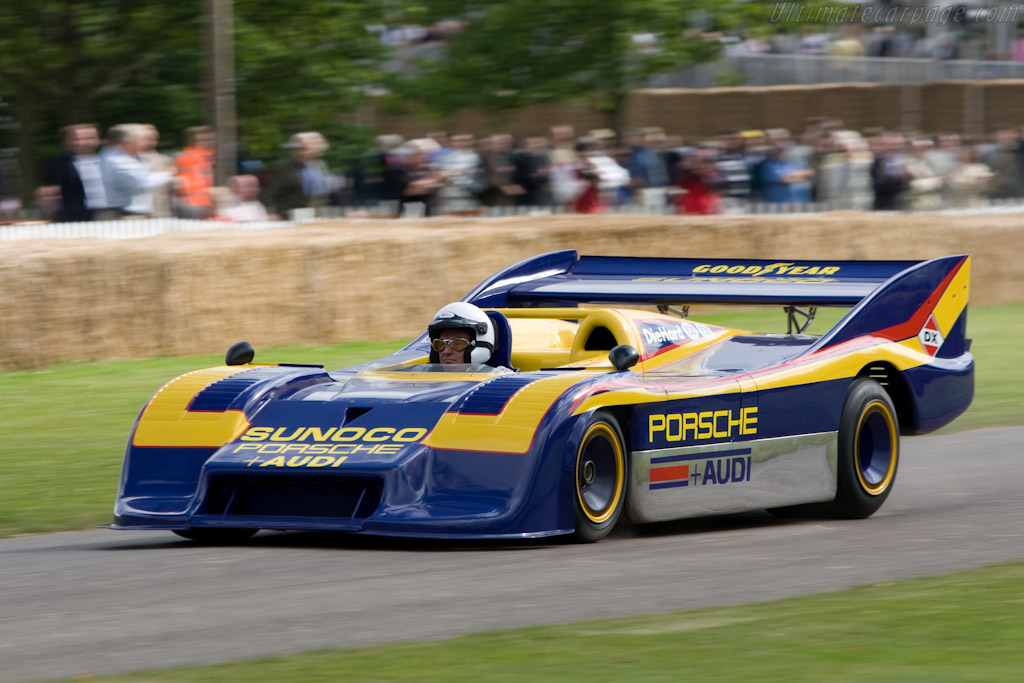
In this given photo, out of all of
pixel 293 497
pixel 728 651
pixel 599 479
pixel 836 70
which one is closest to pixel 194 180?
pixel 293 497

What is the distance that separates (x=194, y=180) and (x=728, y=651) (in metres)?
11.9

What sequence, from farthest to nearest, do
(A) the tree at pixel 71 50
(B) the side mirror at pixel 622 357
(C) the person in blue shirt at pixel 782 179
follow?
(A) the tree at pixel 71 50 → (C) the person in blue shirt at pixel 782 179 → (B) the side mirror at pixel 622 357

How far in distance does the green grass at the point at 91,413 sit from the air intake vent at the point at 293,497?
53.6 inches

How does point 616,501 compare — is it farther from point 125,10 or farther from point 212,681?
point 125,10

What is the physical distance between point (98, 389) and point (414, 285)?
3934 mm

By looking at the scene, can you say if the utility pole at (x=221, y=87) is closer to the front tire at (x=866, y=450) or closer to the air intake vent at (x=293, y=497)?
the front tire at (x=866, y=450)

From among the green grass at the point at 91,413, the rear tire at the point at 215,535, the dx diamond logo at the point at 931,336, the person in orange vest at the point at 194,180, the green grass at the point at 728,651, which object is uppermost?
the person in orange vest at the point at 194,180

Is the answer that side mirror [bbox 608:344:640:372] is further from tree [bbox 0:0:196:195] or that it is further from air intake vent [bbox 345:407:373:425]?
tree [bbox 0:0:196:195]

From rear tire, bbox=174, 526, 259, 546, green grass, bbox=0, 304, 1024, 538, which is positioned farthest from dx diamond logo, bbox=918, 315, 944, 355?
rear tire, bbox=174, 526, 259, 546

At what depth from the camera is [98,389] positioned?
13.2m

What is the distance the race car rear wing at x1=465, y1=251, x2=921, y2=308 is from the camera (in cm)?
937

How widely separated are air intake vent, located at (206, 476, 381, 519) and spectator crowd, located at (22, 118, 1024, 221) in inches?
307

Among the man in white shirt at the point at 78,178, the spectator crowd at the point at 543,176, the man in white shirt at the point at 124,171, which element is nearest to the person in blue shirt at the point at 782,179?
the spectator crowd at the point at 543,176

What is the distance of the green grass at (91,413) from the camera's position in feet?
29.0
